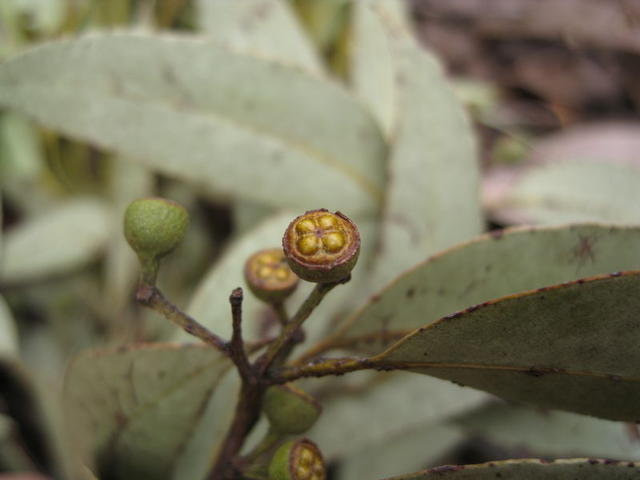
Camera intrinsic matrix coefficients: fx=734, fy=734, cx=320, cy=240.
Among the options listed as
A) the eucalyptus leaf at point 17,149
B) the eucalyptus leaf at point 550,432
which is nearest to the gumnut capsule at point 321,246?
the eucalyptus leaf at point 550,432

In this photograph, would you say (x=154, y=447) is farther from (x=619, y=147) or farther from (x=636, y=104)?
(x=636, y=104)

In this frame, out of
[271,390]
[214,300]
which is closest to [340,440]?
[214,300]

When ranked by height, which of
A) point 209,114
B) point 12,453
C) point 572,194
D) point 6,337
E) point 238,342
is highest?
point 572,194

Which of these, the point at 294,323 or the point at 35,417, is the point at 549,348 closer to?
the point at 294,323

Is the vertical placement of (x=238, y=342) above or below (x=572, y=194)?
below

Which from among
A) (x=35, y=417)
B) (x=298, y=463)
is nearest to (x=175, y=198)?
(x=35, y=417)

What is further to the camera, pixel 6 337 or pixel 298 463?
pixel 6 337

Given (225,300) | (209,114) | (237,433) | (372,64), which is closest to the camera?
(237,433)
